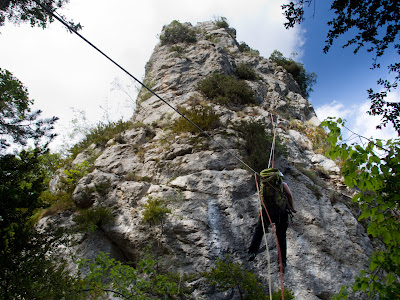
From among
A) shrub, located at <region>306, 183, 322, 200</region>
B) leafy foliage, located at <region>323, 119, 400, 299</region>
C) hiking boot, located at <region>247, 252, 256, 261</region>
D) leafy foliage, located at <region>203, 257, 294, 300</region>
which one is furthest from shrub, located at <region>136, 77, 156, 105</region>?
leafy foliage, located at <region>323, 119, 400, 299</region>

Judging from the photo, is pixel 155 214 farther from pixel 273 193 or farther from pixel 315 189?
pixel 315 189

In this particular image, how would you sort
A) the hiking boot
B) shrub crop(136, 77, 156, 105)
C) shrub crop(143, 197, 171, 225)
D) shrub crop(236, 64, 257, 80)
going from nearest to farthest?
the hiking boot
shrub crop(143, 197, 171, 225)
shrub crop(136, 77, 156, 105)
shrub crop(236, 64, 257, 80)

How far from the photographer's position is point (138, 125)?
976 centimetres

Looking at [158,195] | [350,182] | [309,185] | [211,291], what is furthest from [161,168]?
[350,182]

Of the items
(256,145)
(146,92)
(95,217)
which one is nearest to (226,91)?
(256,145)

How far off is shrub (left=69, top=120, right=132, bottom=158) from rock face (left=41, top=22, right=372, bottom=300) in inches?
28.5

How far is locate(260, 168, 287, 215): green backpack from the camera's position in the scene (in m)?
4.77

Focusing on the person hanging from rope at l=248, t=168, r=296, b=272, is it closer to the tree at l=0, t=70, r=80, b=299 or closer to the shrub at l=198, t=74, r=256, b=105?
the tree at l=0, t=70, r=80, b=299

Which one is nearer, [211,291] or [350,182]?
[350,182]

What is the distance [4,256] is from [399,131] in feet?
20.9

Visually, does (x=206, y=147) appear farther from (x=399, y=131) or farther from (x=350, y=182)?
(x=350, y=182)

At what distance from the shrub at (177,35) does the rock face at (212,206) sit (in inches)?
385

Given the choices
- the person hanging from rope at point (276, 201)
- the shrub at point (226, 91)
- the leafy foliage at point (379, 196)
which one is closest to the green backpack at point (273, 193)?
the person hanging from rope at point (276, 201)

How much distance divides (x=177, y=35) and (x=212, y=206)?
15.4 m
